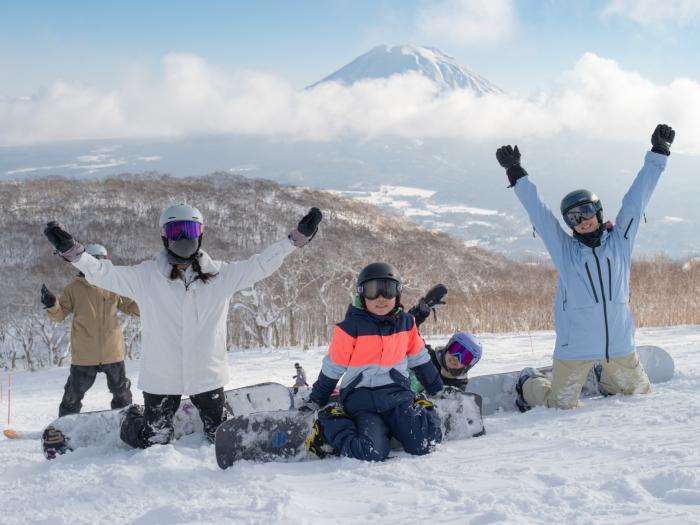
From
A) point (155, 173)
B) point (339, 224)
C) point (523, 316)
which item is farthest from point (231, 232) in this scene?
point (523, 316)

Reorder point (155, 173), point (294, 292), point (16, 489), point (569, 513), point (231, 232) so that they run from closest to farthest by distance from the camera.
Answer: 1. point (569, 513)
2. point (16, 489)
3. point (294, 292)
4. point (231, 232)
5. point (155, 173)

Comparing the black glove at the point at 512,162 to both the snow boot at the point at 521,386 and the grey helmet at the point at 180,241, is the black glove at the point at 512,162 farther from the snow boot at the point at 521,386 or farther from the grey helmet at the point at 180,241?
the grey helmet at the point at 180,241

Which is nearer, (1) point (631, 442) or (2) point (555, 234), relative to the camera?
(1) point (631, 442)

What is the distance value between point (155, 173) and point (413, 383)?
74.3 metres

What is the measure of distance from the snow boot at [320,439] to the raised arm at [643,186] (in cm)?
220

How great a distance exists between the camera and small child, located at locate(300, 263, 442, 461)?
3.16 metres

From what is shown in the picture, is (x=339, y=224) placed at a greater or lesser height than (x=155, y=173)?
lesser

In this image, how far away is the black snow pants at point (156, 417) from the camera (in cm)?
325

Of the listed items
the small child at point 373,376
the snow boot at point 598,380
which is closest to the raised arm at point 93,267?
the small child at point 373,376

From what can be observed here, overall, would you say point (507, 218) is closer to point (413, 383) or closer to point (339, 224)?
point (339, 224)

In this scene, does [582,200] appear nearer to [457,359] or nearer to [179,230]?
[457,359]

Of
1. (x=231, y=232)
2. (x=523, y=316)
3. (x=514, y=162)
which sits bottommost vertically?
(x=523, y=316)

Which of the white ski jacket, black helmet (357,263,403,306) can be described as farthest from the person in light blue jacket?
the white ski jacket

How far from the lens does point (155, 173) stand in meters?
73.1
